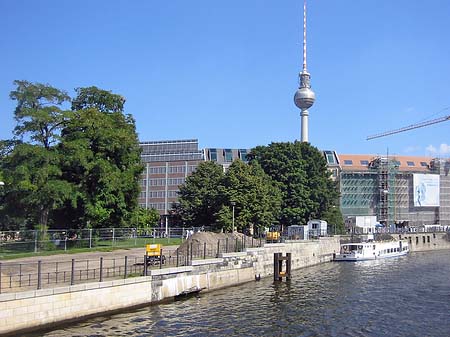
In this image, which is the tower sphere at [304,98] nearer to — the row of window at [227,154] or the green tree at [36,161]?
the row of window at [227,154]

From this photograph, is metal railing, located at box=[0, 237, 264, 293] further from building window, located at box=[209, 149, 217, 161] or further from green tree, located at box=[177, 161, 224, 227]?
building window, located at box=[209, 149, 217, 161]

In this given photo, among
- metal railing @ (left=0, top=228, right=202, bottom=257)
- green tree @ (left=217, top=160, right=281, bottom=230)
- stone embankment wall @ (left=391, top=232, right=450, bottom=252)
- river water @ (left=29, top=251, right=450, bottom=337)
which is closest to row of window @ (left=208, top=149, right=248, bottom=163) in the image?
stone embankment wall @ (left=391, top=232, right=450, bottom=252)

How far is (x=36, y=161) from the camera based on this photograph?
45281 mm

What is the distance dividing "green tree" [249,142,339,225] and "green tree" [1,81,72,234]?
154 ft

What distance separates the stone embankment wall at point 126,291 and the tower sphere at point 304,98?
120 meters

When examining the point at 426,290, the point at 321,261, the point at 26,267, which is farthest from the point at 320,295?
the point at 321,261

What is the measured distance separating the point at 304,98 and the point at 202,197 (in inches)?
3930

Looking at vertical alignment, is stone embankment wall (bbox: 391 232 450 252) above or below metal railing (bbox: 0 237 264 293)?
below

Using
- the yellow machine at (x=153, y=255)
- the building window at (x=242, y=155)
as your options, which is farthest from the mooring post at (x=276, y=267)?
the building window at (x=242, y=155)

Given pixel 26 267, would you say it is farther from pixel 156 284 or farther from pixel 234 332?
pixel 234 332

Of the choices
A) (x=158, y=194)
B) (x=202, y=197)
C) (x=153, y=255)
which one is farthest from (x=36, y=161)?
(x=158, y=194)

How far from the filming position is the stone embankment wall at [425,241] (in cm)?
12638

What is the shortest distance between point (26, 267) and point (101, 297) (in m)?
6.23

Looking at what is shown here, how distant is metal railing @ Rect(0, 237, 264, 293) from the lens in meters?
28.9
